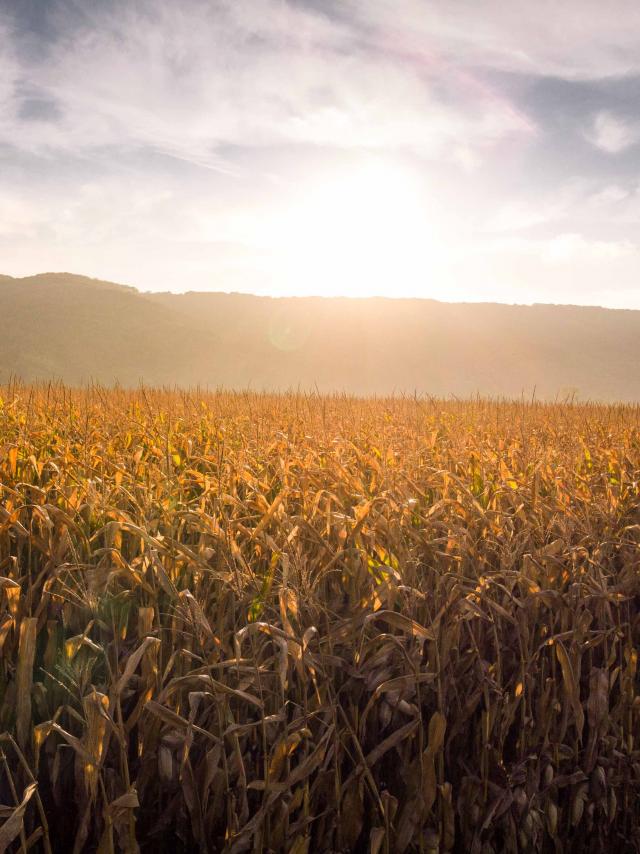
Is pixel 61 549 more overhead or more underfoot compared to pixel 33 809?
more overhead

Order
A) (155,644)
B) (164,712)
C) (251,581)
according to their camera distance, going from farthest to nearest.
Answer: (251,581) < (155,644) < (164,712)

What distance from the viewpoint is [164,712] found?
1.23m

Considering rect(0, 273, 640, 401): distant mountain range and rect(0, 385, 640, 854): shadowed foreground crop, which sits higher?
rect(0, 273, 640, 401): distant mountain range

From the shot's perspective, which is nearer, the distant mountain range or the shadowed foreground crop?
the shadowed foreground crop

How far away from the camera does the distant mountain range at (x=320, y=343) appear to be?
53.2 meters

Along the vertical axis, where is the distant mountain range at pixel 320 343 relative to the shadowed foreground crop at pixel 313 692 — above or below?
above

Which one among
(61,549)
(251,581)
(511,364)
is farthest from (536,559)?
(511,364)

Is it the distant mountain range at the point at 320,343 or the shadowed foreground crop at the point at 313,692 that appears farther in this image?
the distant mountain range at the point at 320,343

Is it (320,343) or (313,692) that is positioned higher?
(320,343)

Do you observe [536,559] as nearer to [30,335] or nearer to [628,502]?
[628,502]

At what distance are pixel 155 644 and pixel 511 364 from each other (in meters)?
64.8

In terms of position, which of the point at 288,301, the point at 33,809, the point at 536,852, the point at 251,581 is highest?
the point at 288,301

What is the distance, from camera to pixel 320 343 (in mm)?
64312

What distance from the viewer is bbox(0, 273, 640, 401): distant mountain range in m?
53.2
